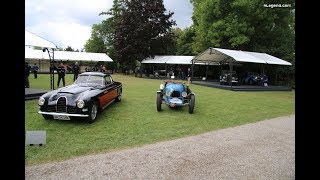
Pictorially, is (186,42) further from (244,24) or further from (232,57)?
(232,57)

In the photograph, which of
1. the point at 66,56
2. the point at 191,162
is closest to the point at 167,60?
the point at 66,56

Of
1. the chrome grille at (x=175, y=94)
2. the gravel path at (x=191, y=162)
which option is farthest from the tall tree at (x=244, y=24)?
the gravel path at (x=191, y=162)

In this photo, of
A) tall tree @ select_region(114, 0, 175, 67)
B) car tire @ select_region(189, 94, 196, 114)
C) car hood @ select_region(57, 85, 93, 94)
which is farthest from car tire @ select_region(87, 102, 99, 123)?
tall tree @ select_region(114, 0, 175, 67)

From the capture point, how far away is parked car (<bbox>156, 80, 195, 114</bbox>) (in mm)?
10852

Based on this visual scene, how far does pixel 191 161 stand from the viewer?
5.57 metres

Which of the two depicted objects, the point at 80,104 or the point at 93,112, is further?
the point at 93,112

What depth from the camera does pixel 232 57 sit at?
22562 millimetres

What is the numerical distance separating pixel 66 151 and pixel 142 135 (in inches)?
85.4

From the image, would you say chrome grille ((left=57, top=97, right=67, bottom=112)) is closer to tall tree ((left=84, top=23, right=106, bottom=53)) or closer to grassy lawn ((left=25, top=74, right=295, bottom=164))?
grassy lawn ((left=25, top=74, right=295, bottom=164))

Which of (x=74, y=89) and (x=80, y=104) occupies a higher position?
(x=74, y=89)

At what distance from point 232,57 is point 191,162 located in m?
18.3

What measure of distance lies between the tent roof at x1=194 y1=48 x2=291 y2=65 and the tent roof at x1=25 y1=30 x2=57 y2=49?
14032mm
